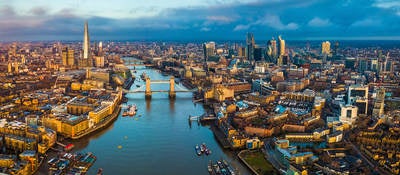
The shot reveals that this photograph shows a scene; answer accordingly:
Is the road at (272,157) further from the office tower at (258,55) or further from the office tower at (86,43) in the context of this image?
the office tower at (258,55)

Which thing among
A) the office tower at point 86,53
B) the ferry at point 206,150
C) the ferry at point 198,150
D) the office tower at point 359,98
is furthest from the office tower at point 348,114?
the office tower at point 86,53

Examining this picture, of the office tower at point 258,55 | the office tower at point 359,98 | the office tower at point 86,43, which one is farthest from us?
the office tower at point 258,55

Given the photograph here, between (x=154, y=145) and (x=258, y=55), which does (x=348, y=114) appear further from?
(x=258, y=55)

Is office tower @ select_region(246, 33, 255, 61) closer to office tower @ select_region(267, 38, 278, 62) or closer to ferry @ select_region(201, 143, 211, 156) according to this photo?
office tower @ select_region(267, 38, 278, 62)

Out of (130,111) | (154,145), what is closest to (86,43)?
(130,111)

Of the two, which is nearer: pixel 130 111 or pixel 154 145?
pixel 154 145

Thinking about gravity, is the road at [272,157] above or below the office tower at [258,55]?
below

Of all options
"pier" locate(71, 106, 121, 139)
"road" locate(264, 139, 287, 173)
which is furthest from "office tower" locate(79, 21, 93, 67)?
"road" locate(264, 139, 287, 173)

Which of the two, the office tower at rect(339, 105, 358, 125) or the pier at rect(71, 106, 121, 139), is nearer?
the pier at rect(71, 106, 121, 139)
